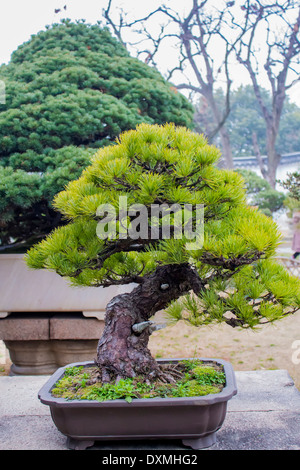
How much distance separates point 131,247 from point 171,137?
33 cm

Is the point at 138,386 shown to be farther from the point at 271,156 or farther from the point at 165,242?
the point at 271,156

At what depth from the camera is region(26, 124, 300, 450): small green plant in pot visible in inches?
42.7

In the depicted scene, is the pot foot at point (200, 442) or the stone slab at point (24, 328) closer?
the pot foot at point (200, 442)

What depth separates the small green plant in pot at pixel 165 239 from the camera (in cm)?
108

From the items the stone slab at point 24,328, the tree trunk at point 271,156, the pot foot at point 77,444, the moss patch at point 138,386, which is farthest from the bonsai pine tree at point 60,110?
the tree trunk at point 271,156

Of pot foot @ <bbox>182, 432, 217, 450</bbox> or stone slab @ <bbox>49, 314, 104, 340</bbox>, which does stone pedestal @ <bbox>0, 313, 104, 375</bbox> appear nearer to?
stone slab @ <bbox>49, 314, 104, 340</bbox>

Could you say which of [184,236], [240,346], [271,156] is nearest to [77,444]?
[184,236]

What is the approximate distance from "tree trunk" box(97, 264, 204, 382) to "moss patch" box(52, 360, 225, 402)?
0.04 m

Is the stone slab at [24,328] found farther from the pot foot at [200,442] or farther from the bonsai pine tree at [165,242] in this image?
the pot foot at [200,442]

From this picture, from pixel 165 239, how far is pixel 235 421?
59 centimetres

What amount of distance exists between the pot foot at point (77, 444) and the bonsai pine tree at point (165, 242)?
0.51 feet

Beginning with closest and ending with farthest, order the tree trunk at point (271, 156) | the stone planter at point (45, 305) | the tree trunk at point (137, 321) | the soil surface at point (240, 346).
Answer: the tree trunk at point (137, 321) < the stone planter at point (45, 305) < the soil surface at point (240, 346) < the tree trunk at point (271, 156)

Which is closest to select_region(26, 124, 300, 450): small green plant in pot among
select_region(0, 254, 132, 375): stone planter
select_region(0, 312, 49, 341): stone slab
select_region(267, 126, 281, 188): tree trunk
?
select_region(0, 254, 132, 375): stone planter
